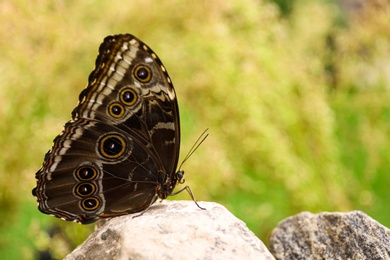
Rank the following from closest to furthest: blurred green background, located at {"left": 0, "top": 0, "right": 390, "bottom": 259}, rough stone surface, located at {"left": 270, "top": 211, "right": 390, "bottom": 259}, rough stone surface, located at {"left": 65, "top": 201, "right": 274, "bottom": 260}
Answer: rough stone surface, located at {"left": 65, "top": 201, "right": 274, "bottom": 260}
rough stone surface, located at {"left": 270, "top": 211, "right": 390, "bottom": 259}
blurred green background, located at {"left": 0, "top": 0, "right": 390, "bottom": 259}

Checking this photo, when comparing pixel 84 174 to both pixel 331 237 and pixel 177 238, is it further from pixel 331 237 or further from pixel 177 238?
pixel 331 237

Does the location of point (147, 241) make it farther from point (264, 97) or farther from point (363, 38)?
point (363, 38)

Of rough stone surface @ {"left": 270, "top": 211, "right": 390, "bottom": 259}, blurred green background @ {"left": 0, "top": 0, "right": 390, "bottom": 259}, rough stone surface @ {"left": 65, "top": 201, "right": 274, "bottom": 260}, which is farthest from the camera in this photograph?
blurred green background @ {"left": 0, "top": 0, "right": 390, "bottom": 259}

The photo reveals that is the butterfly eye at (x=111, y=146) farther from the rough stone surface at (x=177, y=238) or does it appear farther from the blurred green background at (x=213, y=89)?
the blurred green background at (x=213, y=89)

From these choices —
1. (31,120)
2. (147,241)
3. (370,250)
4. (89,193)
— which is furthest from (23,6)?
(370,250)

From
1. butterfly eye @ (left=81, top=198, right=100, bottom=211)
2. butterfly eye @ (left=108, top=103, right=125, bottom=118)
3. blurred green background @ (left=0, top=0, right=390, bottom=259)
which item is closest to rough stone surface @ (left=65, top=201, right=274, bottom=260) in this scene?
butterfly eye @ (left=81, top=198, right=100, bottom=211)

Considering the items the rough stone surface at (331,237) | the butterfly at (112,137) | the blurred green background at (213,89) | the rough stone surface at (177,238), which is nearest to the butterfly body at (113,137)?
the butterfly at (112,137)

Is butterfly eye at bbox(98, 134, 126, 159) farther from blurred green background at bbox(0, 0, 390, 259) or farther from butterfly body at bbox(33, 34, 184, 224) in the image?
blurred green background at bbox(0, 0, 390, 259)
